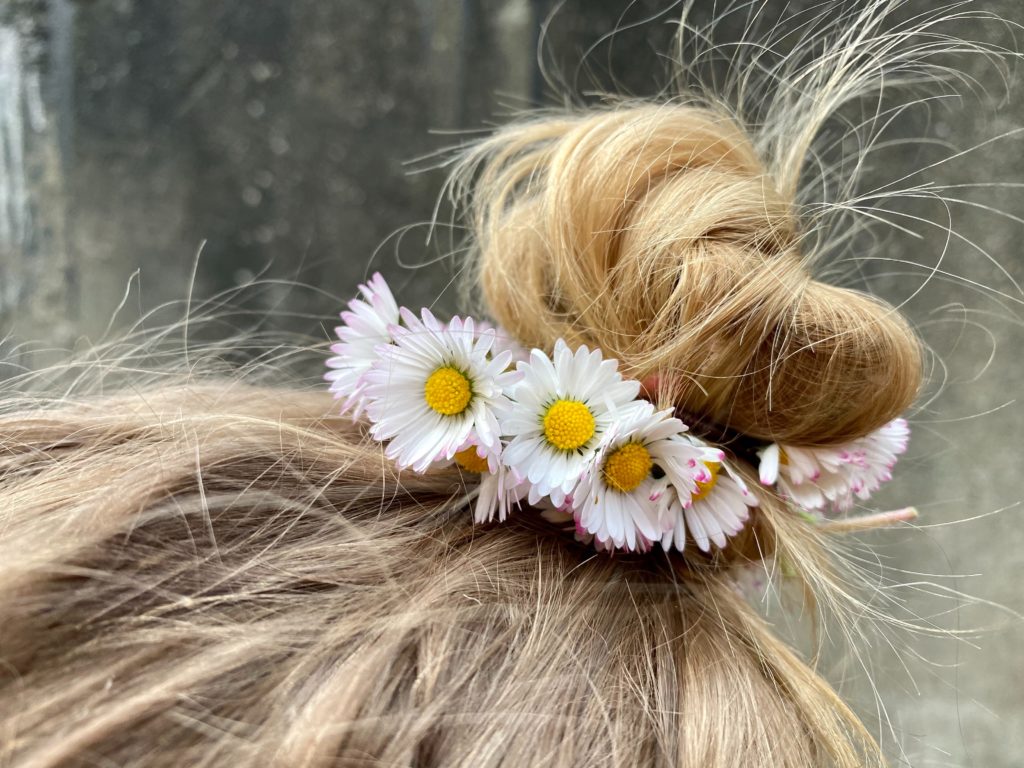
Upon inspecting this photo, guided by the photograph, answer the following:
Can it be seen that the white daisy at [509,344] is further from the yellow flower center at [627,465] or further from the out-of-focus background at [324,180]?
the out-of-focus background at [324,180]

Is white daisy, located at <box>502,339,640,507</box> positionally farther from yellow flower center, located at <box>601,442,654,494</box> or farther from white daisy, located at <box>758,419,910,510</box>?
white daisy, located at <box>758,419,910,510</box>

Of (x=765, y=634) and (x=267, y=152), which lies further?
(x=267, y=152)

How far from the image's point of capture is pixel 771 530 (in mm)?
471

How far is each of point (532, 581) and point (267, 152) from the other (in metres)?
0.84

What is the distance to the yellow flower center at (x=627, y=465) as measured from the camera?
1.36ft

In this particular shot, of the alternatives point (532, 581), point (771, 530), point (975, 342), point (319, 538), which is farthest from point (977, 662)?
point (319, 538)

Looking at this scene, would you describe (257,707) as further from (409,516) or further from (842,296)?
(842,296)

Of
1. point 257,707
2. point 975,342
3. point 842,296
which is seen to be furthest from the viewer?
point 975,342

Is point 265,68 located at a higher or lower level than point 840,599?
higher

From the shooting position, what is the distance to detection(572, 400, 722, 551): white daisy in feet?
1.32

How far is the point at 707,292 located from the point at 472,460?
0.18 meters

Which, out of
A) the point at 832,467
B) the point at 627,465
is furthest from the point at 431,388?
the point at 832,467

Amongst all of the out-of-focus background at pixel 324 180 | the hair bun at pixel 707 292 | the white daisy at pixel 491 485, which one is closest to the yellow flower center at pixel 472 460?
the white daisy at pixel 491 485

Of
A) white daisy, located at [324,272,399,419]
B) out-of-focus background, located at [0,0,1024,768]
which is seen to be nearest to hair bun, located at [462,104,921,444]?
white daisy, located at [324,272,399,419]
